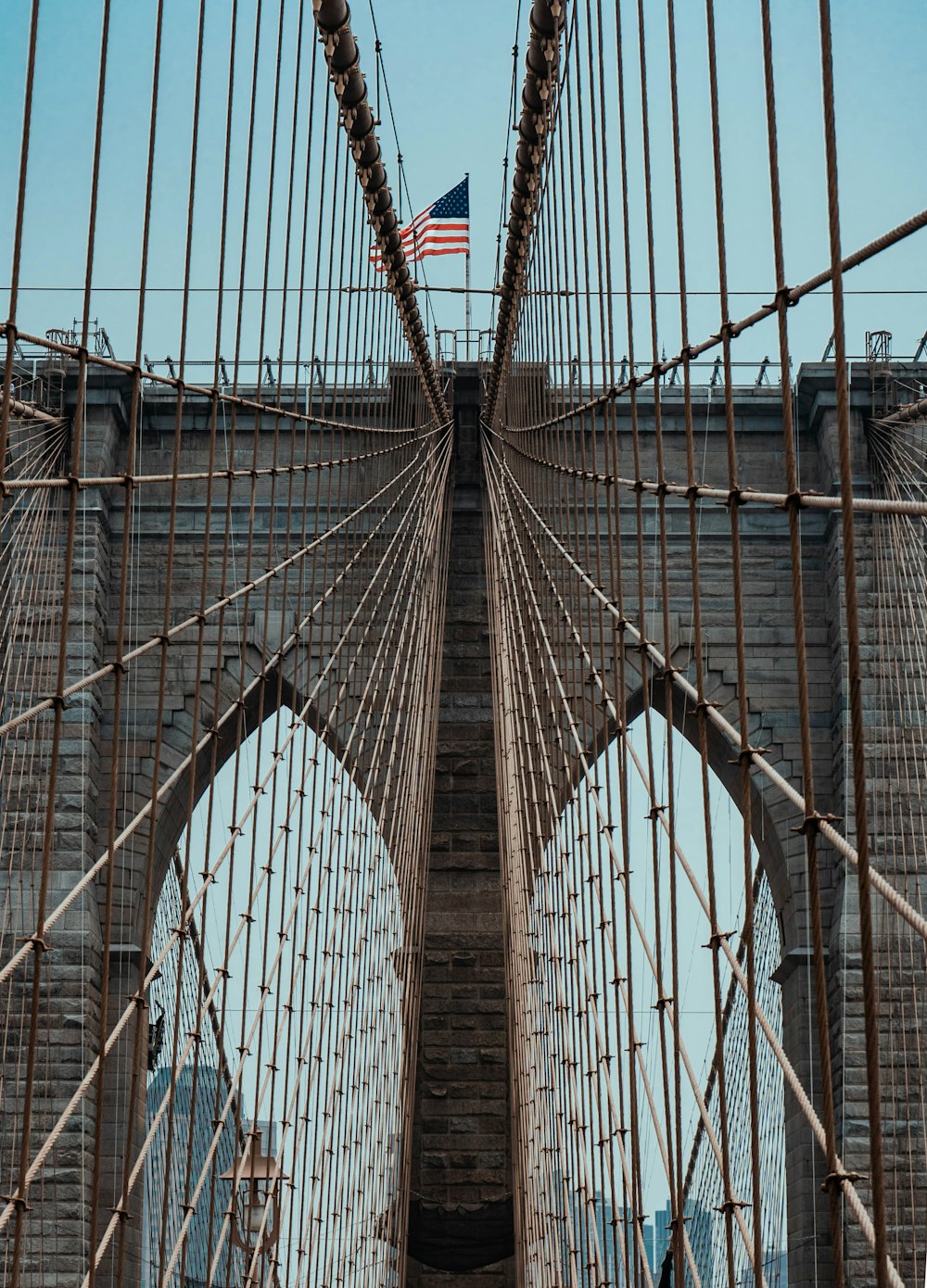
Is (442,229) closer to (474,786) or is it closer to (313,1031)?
(474,786)

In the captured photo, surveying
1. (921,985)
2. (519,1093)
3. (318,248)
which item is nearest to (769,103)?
(318,248)

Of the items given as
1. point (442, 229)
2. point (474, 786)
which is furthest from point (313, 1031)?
point (442, 229)

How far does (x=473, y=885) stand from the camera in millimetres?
11172

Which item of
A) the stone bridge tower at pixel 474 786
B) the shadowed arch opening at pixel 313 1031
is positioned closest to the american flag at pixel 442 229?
the stone bridge tower at pixel 474 786

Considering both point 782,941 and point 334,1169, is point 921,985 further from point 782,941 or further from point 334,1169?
point 334,1169

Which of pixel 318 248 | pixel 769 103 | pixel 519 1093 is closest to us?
pixel 769 103

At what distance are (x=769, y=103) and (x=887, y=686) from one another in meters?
9.14

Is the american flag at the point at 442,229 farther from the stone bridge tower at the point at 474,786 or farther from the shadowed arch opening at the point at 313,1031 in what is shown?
the shadowed arch opening at the point at 313,1031

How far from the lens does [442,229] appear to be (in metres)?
13.4

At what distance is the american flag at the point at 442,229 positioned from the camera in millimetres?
13266

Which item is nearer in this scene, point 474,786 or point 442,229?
point 474,786

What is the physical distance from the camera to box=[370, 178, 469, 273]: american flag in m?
13.3

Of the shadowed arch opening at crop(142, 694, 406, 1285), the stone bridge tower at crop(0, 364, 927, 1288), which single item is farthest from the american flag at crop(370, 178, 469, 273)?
the shadowed arch opening at crop(142, 694, 406, 1285)

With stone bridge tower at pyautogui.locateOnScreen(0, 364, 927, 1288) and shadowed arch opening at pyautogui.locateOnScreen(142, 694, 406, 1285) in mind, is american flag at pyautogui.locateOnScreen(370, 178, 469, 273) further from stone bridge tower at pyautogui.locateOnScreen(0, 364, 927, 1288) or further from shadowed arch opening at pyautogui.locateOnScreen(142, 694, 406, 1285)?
shadowed arch opening at pyautogui.locateOnScreen(142, 694, 406, 1285)
